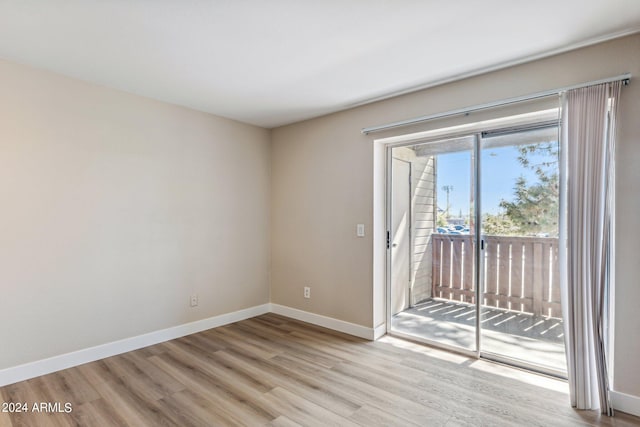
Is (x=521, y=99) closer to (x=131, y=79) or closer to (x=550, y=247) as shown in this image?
(x=550, y=247)

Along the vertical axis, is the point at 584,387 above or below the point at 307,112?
below

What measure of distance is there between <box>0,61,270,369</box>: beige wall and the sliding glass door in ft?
6.62

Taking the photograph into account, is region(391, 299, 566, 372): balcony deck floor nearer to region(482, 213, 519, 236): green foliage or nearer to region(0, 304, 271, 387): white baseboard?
region(482, 213, 519, 236): green foliage

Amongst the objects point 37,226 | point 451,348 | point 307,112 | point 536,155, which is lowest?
point 451,348

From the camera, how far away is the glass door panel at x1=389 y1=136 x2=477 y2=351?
3076 mm

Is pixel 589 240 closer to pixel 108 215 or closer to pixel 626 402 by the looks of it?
pixel 626 402

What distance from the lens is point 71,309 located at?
2809 millimetres

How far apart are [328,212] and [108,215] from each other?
2210mm

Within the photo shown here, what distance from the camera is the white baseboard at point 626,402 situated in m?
2.12

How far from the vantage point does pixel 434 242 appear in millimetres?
3297

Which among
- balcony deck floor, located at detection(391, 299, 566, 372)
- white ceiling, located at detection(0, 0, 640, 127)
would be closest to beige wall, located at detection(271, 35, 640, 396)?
white ceiling, located at detection(0, 0, 640, 127)

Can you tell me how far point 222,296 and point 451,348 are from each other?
2.56 m

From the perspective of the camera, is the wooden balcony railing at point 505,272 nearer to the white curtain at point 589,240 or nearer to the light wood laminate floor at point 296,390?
the white curtain at point 589,240

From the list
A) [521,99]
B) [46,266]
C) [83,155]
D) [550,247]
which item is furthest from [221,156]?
[550,247]
